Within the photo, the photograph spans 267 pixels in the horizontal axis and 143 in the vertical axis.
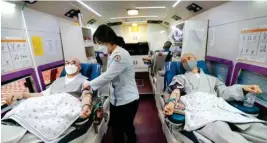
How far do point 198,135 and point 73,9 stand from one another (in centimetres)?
291

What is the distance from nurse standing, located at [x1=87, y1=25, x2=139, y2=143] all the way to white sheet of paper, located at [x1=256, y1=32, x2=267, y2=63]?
1.29 meters

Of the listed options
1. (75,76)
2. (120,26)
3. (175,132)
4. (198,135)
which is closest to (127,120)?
(175,132)

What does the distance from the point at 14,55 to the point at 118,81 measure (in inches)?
47.3

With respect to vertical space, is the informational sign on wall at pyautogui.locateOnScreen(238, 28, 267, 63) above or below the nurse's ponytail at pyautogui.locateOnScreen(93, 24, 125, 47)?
below

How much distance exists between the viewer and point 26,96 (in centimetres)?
149

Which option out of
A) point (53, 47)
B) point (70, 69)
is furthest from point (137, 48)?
point (70, 69)

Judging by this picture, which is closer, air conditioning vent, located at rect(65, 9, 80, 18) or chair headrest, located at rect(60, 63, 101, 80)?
chair headrest, located at rect(60, 63, 101, 80)

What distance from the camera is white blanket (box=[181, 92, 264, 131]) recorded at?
1.11 metres

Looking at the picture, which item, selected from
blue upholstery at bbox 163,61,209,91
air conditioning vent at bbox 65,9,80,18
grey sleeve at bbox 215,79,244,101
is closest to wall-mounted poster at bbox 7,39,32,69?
air conditioning vent at bbox 65,9,80,18

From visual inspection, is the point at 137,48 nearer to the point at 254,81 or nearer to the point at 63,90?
the point at 63,90

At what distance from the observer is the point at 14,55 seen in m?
1.60

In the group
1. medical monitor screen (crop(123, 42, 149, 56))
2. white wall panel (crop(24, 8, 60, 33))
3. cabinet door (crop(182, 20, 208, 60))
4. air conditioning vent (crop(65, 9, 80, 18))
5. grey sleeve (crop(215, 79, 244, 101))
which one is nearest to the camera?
grey sleeve (crop(215, 79, 244, 101))

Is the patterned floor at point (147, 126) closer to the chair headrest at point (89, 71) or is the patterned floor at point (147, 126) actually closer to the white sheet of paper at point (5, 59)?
the chair headrest at point (89, 71)

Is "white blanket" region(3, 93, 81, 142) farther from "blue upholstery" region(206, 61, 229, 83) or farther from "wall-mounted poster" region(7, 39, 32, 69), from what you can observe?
"blue upholstery" region(206, 61, 229, 83)
